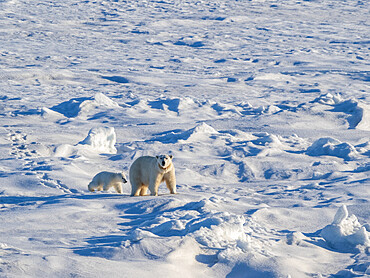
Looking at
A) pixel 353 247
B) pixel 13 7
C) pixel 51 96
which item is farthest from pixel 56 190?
pixel 13 7

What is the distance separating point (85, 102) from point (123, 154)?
383cm

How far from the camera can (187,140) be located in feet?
32.4

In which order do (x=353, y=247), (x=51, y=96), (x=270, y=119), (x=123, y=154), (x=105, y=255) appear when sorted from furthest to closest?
(x=51, y=96) < (x=270, y=119) < (x=123, y=154) < (x=353, y=247) < (x=105, y=255)

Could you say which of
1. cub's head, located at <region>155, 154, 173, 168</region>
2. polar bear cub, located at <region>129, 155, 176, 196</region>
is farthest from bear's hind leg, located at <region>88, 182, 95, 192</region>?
cub's head, located at <region>155, 154, 173, 168</region>

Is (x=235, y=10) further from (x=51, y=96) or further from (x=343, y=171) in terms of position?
(x=343, y=171)

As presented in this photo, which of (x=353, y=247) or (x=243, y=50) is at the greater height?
(x=353, y=247)

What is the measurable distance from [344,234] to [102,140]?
5.33m

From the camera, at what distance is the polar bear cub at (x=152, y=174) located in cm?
596

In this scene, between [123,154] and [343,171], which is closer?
[343,171]

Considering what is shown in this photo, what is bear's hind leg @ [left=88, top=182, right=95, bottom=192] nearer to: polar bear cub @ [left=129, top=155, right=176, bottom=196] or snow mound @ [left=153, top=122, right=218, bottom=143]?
polar bear cub @ [left=129, top=155, right=176, bottom=196]

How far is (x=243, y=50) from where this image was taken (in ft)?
68.3

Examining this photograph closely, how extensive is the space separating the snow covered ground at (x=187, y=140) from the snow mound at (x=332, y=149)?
→ 0.02m

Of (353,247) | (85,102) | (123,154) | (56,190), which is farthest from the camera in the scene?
(85,102)

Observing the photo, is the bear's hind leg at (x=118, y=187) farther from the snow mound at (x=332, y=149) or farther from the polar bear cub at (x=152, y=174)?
the snow mound at (x=332, y=149)
